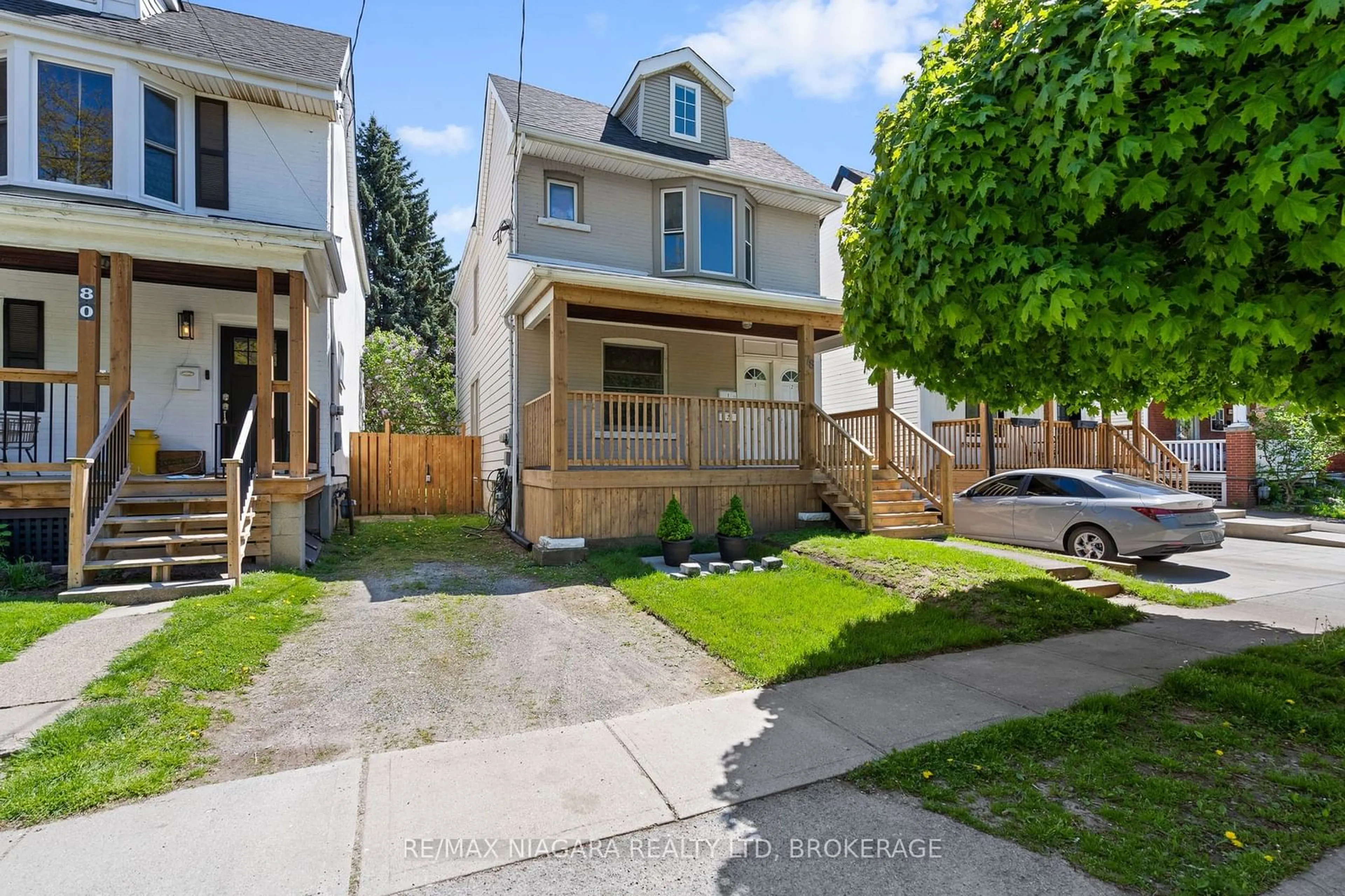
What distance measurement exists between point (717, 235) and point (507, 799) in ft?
37.0

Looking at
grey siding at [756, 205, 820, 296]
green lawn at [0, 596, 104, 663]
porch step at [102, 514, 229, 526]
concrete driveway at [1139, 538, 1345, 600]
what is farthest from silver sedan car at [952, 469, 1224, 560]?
green lawn at [0, 596, 104, 663]

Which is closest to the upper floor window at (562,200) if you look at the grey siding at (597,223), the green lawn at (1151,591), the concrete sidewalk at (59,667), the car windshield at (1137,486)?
the grey siding at (597,223)

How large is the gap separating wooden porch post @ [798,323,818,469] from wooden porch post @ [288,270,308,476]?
698 cm

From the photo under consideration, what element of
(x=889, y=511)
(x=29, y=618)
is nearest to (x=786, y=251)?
(x=889, y=511)

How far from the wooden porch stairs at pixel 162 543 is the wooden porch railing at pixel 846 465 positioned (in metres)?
7.73

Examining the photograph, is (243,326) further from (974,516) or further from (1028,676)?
(974,516)

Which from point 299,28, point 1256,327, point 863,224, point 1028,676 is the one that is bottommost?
point 1028,676

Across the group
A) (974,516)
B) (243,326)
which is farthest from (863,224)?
(243,326)

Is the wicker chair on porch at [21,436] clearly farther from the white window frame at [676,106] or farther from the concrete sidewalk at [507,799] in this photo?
the white window frame at [676,106]

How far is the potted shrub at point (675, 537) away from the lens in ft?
26.4

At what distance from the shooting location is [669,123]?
13180 mm

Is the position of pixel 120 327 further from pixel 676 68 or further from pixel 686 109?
pixel 676 68

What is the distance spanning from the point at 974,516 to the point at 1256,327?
301 inches

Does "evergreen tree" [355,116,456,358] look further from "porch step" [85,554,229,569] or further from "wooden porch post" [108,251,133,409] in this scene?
"porch step" [85,554,229,569]
